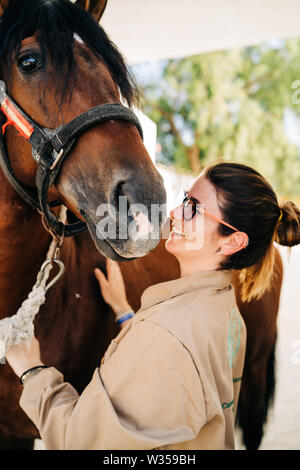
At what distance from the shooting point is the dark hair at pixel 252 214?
150 centimetres

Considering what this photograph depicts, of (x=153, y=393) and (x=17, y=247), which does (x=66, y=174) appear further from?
(x=153, y=393)

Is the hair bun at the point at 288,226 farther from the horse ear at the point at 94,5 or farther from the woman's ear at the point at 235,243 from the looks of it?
the horse ear at the point at 94,5

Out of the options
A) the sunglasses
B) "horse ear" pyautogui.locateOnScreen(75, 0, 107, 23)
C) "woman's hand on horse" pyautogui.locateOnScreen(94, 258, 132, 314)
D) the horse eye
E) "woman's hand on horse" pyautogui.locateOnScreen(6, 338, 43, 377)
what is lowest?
"woman's hand on horse" pyautogui.locateOnScreen(94, 258, 132, 314)

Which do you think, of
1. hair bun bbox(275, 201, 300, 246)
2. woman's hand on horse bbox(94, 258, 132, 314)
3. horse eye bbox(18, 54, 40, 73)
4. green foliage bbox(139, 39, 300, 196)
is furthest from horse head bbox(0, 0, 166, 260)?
green foliage bbox(139, 39, 300, 196)

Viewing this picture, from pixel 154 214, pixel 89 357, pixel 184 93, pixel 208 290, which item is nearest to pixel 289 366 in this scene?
pixel 89 357

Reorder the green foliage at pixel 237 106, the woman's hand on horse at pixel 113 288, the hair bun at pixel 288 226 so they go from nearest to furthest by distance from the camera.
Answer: the hair bun at pixel 288 226 < the woman's hand on horse at pixel 113 288 < the green foliage at pixel 237 106

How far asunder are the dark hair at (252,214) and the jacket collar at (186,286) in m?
0.13

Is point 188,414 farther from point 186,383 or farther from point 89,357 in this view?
point 89,357

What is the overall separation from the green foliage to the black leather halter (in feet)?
30.8

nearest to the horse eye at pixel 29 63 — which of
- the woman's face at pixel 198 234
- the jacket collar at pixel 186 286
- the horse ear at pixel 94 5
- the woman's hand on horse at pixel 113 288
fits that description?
the horse ear at pixel 94 5

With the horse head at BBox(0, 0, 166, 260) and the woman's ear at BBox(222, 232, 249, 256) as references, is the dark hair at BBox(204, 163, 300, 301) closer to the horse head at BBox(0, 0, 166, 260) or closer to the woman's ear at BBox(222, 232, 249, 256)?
the woman's ear at BBox(222, 232, 249, 256)

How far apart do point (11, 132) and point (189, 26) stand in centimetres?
241

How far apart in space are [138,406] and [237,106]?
36.9ft

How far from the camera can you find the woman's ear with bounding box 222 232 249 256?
1.50 metres
